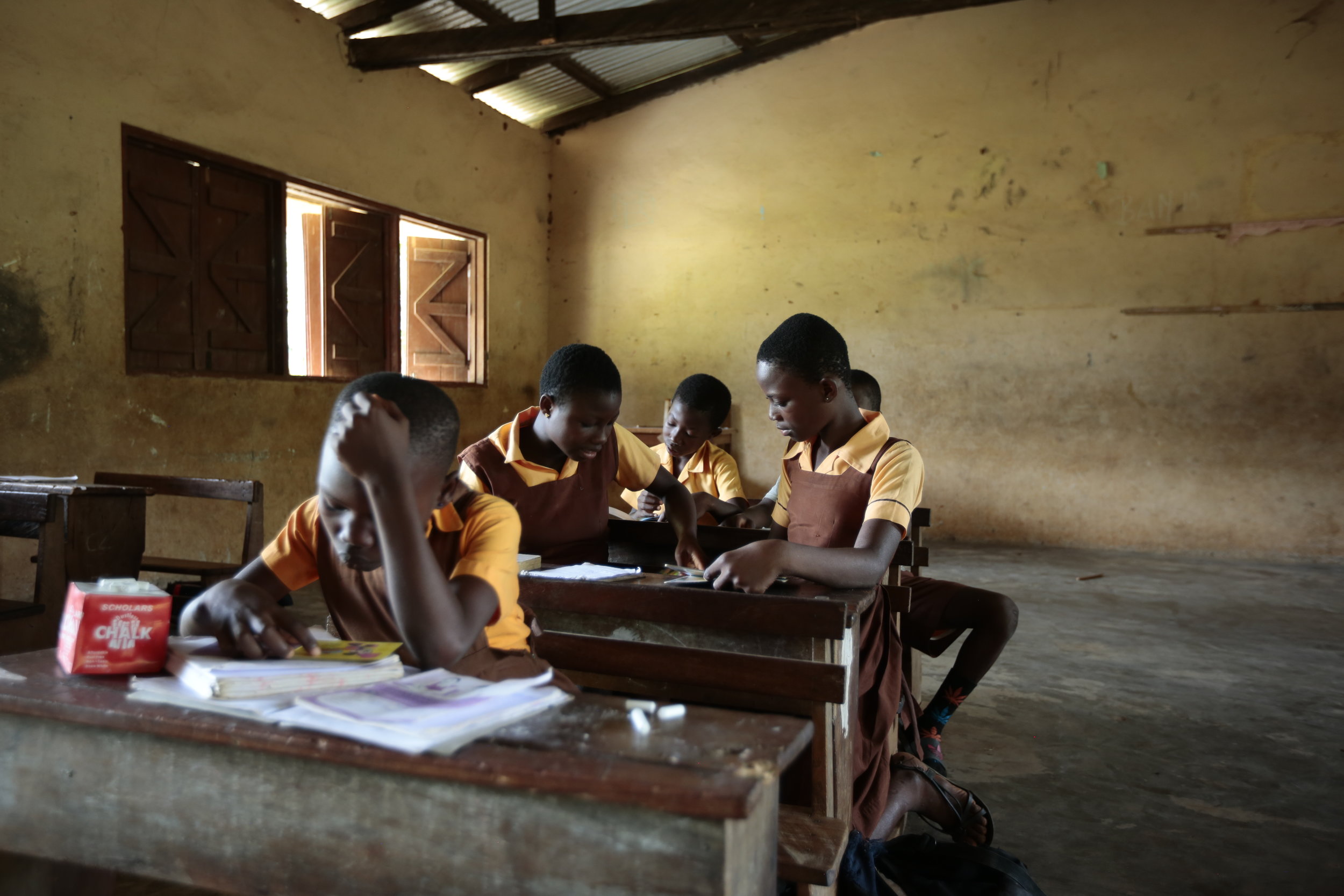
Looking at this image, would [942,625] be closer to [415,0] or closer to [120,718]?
[120,718]

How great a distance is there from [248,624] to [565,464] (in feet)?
4.05

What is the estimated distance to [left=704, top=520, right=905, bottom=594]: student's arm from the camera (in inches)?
68.3

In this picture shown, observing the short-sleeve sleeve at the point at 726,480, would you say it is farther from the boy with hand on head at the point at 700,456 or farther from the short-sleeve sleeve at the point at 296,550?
the short-sleeve sleeve at the point at 296,550

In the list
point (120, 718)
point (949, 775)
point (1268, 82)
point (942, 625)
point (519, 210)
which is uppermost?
point (1268, 82)

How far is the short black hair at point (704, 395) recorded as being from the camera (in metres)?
3.28

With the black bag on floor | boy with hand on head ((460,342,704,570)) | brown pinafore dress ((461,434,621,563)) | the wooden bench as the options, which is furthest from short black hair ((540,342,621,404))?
the wooden bench

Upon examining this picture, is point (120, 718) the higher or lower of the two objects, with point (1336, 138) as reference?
lower

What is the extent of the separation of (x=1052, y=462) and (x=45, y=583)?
6.54 metres

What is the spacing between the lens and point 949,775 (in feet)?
8.45

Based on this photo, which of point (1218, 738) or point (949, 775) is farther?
point (1218, 738)


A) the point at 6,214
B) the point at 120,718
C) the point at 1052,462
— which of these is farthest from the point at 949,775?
the point at 1052,462

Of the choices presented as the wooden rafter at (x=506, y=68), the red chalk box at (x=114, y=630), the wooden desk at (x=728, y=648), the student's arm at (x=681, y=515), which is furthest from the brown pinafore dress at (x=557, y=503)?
the wooden rafter at (x=506, y=68)

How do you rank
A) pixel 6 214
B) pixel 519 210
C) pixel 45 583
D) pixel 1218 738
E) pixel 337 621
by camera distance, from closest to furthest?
pixel 337 621 → pixel 45 583 → pixel 1218 738 → pixel 6 214 → pixel 519 210

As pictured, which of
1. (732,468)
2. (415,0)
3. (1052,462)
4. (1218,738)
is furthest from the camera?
(1052,462)
